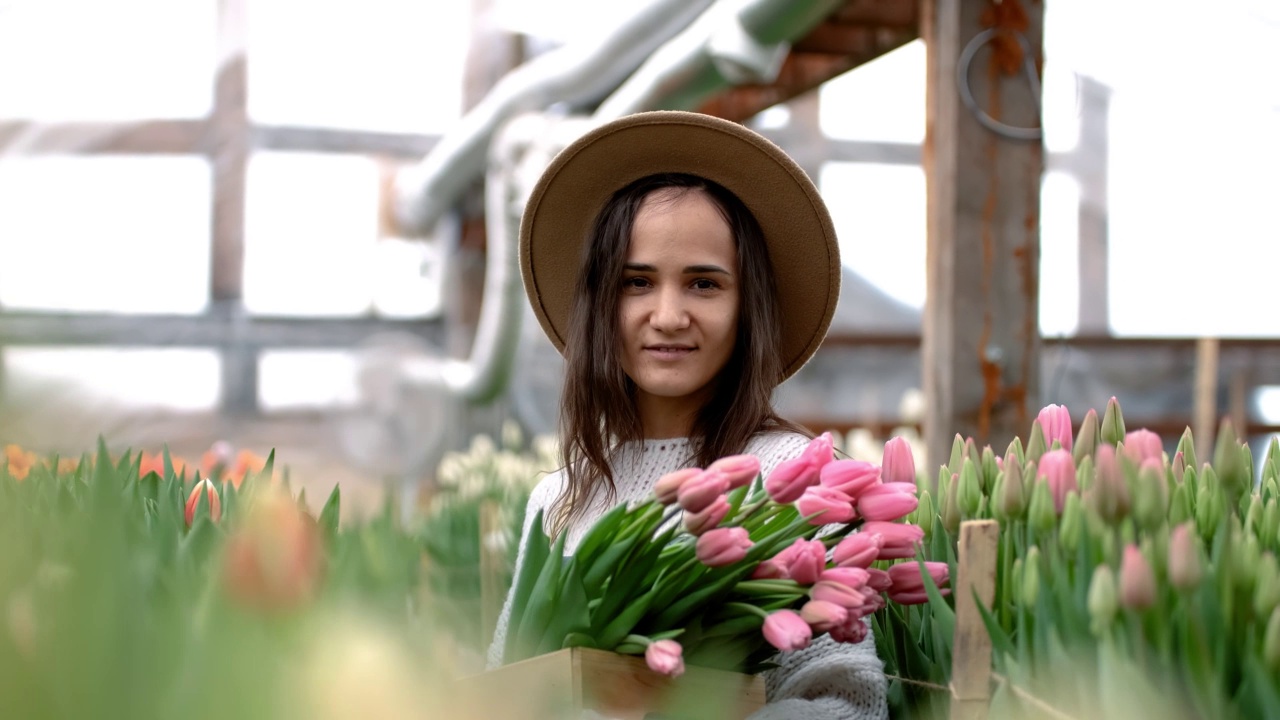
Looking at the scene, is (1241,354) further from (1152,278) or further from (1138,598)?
(1138,598)

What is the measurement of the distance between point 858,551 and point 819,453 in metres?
0.06

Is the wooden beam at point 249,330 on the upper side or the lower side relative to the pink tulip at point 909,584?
upper

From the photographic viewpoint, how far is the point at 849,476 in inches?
28.6

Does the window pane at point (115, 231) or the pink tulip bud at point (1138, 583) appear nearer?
the pink tulip bud at point (1138, 583)

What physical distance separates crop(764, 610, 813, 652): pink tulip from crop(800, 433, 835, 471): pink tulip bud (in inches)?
3.7

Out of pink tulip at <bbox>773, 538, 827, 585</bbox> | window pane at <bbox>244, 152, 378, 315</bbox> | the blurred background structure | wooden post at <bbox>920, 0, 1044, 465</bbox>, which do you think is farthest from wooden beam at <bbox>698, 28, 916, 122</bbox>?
pink tulip at <bbox>773, 538, 827, 585</bbox>

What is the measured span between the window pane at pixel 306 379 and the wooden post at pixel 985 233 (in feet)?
13.6

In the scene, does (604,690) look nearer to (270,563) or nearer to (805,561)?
(805,561)

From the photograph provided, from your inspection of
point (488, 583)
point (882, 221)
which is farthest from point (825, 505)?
point (882, 221)

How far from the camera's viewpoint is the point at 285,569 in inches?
15.0

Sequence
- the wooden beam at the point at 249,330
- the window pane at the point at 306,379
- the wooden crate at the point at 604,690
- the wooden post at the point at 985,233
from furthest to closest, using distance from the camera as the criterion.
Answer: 1. the window pane at the point at 306,379
2. the wooden beam at the point at 249,330
3. the wooden post at the point at 985,233
4. the wooden crate at the point at 604,690

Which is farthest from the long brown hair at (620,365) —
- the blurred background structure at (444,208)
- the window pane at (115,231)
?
the window pane at (115,231)

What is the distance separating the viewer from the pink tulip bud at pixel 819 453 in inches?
28.2

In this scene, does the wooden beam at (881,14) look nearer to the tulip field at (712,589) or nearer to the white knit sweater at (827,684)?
the tulip field at (712,589)
